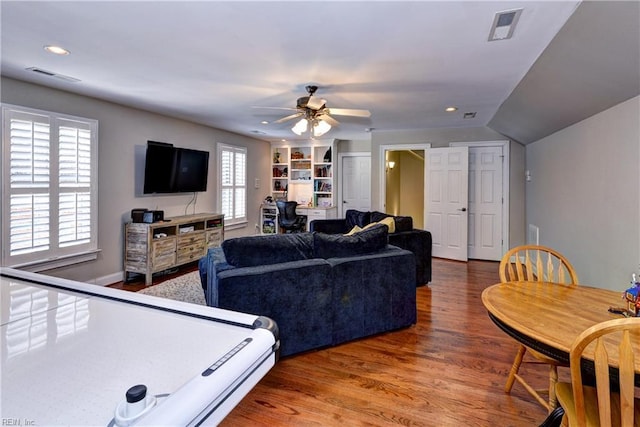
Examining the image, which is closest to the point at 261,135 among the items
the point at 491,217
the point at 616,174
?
the point at 491,217

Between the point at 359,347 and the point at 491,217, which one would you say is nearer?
the point at 359,347

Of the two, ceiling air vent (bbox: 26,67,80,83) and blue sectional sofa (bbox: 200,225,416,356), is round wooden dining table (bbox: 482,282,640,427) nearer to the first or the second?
blue sectional sofa (bbox: 200,225,416,356)

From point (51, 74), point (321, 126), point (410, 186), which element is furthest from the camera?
point (410, 186)

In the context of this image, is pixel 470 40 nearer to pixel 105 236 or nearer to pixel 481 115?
pixel 481 115

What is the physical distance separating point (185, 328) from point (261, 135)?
6200mm

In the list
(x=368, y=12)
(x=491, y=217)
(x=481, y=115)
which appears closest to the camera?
(x=368, y=12)

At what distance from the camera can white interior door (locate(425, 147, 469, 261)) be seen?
5.64m

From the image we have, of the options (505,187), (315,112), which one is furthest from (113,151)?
(505,187)

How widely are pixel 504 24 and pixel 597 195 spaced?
6.25 feet

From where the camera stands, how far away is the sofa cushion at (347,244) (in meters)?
2.71

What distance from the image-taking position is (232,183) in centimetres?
658

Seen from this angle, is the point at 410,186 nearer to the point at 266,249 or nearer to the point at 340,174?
the point at 340,174

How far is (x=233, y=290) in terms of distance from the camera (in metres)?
2.30

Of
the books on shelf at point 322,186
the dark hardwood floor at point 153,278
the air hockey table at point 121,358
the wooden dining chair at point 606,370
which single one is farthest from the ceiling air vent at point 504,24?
the books on shelf at point 322,186
